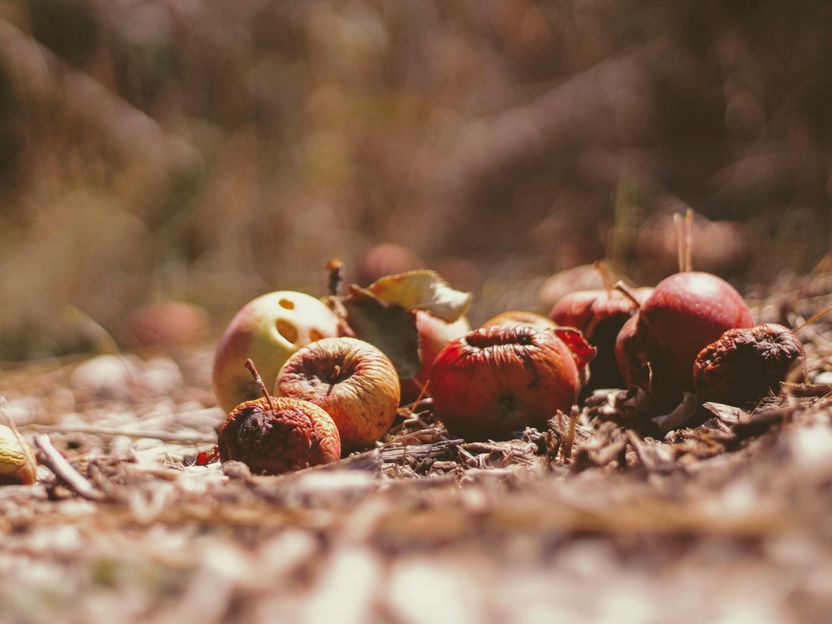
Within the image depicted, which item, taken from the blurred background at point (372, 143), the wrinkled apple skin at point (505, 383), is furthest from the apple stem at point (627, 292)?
the blurred background at point (372, 143)

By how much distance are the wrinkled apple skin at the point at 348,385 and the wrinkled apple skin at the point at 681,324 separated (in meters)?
0.69

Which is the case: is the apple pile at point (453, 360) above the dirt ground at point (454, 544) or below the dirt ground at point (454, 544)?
above

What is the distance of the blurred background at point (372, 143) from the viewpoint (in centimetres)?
545

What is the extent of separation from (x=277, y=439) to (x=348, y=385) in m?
0.36

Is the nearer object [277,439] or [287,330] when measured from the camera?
[277,439]

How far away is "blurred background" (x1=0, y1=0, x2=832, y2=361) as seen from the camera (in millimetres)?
5453

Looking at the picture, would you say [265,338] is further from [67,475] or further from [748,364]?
[748,364]

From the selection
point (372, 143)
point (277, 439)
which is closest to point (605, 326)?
point (277, 439)

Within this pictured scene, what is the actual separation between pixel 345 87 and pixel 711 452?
553 cm

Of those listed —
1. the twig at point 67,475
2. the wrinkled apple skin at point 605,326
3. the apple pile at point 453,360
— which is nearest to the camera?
the twig at point 67,475

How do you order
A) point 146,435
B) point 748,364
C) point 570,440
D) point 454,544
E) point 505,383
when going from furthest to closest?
point 146,435 < point 505,383 < point 748,364 < point 570,440 < point 454,544

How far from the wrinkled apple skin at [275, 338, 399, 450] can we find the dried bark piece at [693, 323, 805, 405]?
Answer: 0.81m

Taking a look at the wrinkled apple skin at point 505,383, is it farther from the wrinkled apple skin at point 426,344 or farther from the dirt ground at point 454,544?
the dirt ground at point 454,544

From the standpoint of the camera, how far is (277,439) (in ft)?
6.07
